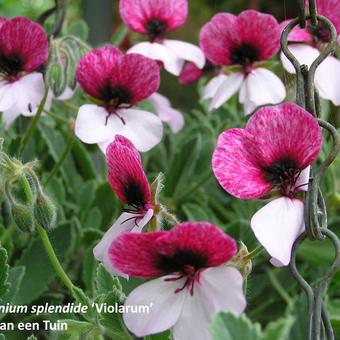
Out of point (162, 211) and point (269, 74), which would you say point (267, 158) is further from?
point (269, 74)

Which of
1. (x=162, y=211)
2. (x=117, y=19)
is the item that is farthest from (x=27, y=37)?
(x=117, y=19)

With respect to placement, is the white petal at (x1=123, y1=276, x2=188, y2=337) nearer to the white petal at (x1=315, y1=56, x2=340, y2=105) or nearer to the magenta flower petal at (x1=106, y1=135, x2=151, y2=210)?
the magenta flower petal at (x1=106, y1=135, x2=151, y2=210)

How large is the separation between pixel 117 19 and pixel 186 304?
311 cm

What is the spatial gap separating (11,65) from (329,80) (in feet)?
1.14

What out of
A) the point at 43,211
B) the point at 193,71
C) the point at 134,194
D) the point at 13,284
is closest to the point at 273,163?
the point at 134,194

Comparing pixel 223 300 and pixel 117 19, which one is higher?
pixel 223 300

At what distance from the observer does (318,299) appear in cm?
50

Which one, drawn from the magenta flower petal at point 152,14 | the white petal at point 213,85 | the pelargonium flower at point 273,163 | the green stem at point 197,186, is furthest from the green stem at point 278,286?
the pelargonium flower at point 273,163

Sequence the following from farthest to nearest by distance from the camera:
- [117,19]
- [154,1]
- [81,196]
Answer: [117,19]
[81,196]
[154,1]

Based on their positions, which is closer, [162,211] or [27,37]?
[162,211]

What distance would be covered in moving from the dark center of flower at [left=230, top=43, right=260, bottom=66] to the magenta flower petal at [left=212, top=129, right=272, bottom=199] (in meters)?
0.30

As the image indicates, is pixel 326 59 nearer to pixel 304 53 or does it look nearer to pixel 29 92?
pixel 304 53

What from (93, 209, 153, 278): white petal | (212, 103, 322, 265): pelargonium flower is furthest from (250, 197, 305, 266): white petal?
(93, 209, 153, 278): white petal

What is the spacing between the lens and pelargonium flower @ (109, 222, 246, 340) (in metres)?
0.49
